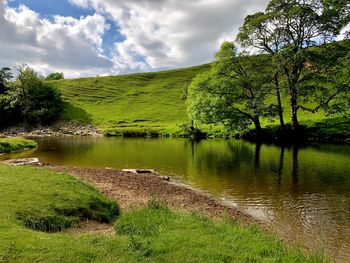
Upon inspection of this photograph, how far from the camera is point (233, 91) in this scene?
6950 centimetres

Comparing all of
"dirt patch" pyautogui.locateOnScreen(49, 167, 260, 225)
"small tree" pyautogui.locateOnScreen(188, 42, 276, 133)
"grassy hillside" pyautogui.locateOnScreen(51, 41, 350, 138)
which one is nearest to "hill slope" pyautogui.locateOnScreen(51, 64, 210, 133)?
"grassy hillside" pyautogui.locateOnScreen(51, 41, 350, 138)

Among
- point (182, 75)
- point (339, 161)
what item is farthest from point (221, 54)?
point (182, 75)

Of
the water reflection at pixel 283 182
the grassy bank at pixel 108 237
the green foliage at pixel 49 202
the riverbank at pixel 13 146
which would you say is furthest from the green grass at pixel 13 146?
the grassy bank at pixel 108 237

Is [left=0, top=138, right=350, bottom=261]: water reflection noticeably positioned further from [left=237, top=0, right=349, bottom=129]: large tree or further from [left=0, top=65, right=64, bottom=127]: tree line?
[left=0, top=65, right=64, bottom=127]: tree line

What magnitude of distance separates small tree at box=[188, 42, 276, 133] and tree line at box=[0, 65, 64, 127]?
60.6m

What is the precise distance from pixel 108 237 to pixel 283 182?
1921 cm

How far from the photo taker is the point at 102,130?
332 ft

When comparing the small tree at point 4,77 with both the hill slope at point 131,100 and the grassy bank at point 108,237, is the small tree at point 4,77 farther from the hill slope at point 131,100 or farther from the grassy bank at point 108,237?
the grassy bank at point 108,237

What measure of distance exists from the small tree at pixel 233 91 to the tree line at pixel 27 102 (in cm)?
6061

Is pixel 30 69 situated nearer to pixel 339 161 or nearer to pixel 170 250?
pixel 339 161

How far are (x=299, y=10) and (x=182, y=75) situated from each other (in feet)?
348

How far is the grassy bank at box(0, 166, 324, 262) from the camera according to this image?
10492mm

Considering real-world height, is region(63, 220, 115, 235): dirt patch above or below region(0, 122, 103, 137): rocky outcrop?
below

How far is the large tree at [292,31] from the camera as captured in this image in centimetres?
5666
